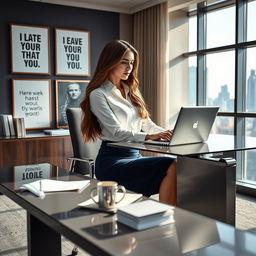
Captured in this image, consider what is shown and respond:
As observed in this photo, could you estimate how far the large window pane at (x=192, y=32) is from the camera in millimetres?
3617

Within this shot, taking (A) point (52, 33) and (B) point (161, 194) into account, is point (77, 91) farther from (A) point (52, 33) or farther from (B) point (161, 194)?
(B) point (161, 194)

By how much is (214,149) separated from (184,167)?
0.71 ft

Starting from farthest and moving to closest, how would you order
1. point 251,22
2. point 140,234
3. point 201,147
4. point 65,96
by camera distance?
point 65,96, point 251,22, point 201,147, point 140,234

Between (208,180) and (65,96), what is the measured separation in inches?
87.8

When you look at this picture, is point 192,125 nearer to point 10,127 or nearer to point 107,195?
point 107,195

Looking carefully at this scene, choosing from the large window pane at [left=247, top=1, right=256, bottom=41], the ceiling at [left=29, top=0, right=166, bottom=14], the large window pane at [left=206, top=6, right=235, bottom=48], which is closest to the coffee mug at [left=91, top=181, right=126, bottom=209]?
the large window pane at [left=247, top=1, right=256, bottom=41]

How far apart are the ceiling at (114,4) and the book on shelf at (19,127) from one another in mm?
1123

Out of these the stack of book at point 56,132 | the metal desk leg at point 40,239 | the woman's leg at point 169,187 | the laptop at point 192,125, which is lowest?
the metal desk leg at point 40,239

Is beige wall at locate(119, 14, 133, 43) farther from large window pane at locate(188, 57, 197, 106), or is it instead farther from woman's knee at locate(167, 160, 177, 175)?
woman's knee at locate(167, 160, 177, 175)

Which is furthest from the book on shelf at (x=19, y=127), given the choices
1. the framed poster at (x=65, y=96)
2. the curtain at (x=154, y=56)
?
the curtain at (x=154, y=56)

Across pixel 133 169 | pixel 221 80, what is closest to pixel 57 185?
pixel 133 169

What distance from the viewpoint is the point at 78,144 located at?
2.30 metres

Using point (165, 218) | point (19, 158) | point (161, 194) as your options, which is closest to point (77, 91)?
point (19, 158)

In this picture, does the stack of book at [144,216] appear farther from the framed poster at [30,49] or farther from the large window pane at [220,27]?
the framed poster at [30,49]
